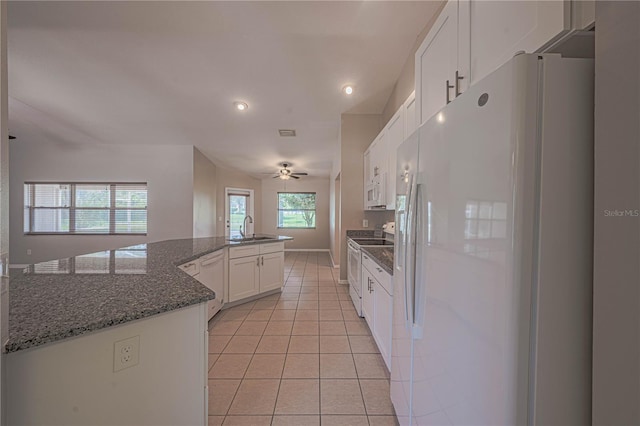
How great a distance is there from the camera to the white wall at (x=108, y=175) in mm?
5543

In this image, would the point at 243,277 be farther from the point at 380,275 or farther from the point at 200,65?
the point at 200,65

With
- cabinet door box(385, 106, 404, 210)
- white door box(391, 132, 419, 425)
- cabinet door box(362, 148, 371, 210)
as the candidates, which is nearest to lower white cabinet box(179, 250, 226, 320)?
white door box(391, 132, 419, 425)

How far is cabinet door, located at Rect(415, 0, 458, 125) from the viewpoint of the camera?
1.28 metres

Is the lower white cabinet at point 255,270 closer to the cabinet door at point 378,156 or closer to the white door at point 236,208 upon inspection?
the cabinet door at point 378,156

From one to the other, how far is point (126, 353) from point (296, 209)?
798 cm

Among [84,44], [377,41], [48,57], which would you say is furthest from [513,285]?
[48,57]

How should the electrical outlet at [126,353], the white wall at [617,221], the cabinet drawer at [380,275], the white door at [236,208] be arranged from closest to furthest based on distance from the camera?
the white wall at [617,221]
the electrical outlet at [126,353]
the cabinet drawer at [380,275]
the white door at [236,208]

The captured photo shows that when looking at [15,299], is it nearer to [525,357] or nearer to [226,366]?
[226,366]

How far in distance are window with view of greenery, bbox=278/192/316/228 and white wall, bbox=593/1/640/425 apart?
828 cm

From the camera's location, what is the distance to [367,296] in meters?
2.59

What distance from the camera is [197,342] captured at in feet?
3.70

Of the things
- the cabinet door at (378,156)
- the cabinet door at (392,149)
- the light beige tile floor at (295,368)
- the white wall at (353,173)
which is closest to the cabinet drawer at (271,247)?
the light beige tile floor at (295,368)

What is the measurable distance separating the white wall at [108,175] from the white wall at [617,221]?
6052 millimetres

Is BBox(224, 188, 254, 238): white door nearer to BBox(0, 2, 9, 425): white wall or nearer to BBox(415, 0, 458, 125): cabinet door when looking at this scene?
BBox(415, 0, 458, 125): cabinet door
